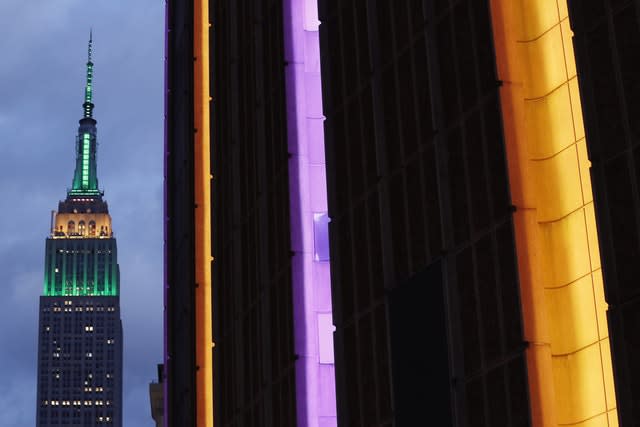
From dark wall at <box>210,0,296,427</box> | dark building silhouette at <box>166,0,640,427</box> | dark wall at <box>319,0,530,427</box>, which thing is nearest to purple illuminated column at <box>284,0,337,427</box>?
dark building silhouette at <box>166,0,640,427</box>

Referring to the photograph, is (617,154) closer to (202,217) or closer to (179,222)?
(202,217)

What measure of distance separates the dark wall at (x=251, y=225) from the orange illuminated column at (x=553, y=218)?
59.2 feet

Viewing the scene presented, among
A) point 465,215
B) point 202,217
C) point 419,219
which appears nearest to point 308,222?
point 419,219

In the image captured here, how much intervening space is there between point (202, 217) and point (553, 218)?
38002 millimetres

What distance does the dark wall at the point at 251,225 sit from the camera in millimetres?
50469

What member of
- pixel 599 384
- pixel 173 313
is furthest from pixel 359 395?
pixel 173 313

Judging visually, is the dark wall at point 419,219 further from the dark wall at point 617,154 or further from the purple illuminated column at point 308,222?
the purple illuminated column at point 308,222

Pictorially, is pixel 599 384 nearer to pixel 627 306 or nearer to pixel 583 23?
pixel 627 306

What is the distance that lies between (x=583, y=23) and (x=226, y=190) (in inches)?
1250

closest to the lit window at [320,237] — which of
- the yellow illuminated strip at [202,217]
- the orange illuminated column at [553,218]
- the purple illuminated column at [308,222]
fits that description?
the purple illuminated column at [308,222]

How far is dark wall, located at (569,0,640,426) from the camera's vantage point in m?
26.7

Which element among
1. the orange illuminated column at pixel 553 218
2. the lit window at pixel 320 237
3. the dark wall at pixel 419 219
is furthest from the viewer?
the lit window at pixel 320 237

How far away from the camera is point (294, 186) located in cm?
5009

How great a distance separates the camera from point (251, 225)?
180 ft
